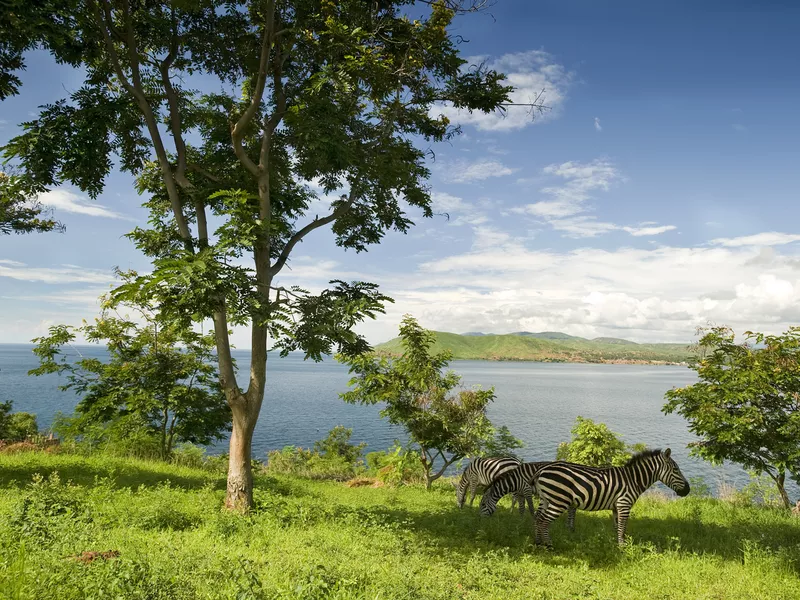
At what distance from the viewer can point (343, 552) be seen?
8.17 m

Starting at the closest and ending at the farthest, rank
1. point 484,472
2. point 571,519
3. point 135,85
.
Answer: point 135,85 → point 571,519 → point 484,472

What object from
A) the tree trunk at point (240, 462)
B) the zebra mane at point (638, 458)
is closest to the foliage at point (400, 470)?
the tree trunk at point (240, 462)

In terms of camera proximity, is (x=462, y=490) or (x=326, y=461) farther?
(x=326, y=461)

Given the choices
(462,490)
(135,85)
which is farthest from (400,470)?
(135,85)

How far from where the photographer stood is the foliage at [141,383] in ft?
57.1

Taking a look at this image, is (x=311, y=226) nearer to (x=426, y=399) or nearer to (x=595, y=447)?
(x=426, y=399)

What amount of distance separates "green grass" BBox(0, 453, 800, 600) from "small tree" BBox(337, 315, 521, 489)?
4.87 metres

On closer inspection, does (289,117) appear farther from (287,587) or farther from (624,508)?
(624,508)

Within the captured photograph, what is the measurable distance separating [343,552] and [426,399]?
1140cm

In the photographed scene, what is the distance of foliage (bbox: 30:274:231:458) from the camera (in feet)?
57.1

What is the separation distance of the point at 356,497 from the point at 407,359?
605cm

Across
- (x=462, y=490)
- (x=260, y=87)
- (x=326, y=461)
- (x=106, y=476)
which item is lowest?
(x=326, y=461)

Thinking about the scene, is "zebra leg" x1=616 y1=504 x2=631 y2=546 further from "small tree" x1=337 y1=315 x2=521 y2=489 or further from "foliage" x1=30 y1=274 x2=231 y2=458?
"foliage" x1=30 y1=274 x2=231 y2=458

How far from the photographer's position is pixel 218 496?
497 inches
